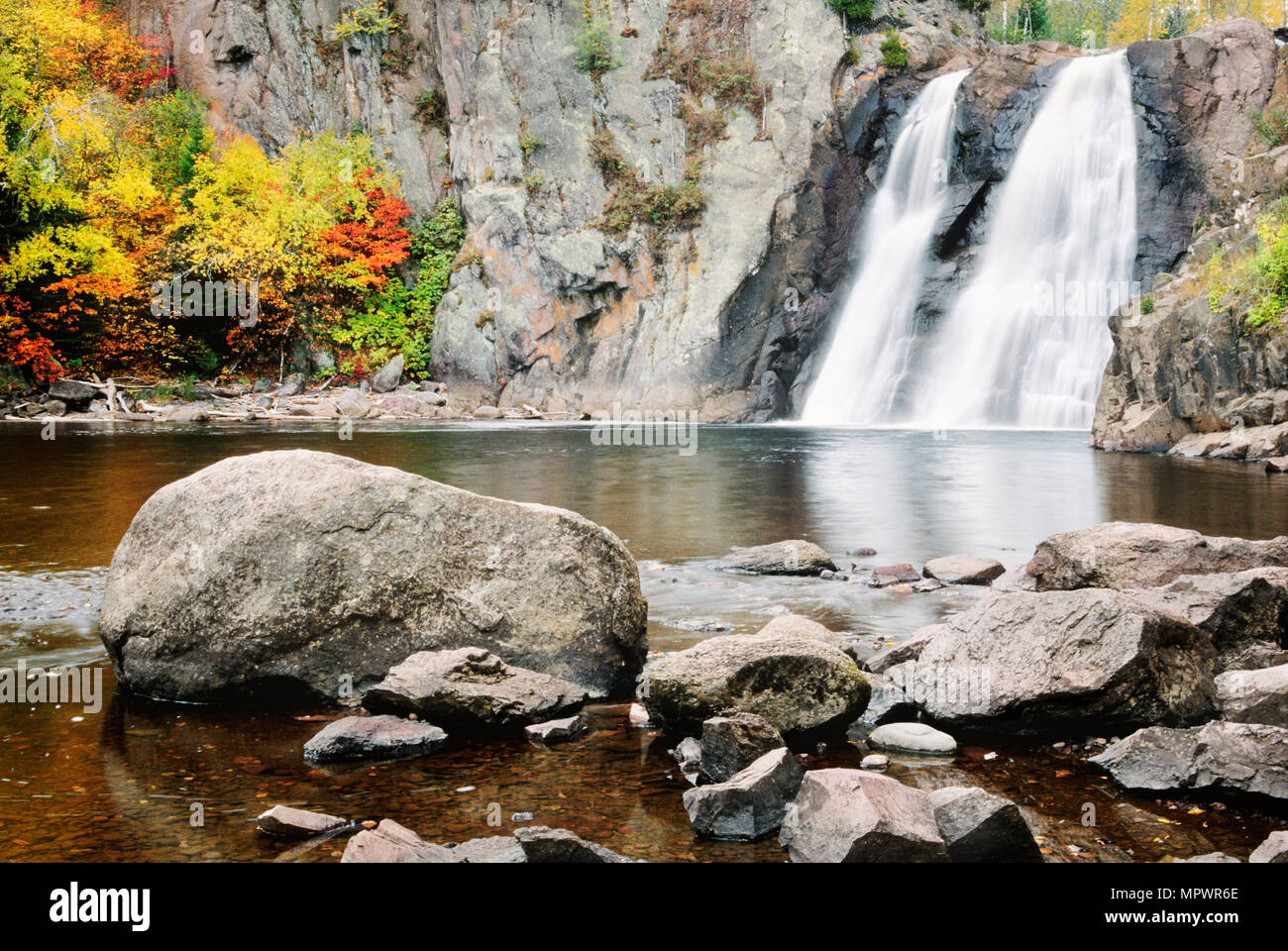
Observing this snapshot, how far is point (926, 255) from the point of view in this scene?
35.6 meters

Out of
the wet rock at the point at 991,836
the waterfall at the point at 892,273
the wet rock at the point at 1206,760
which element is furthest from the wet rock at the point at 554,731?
the waterfall at the point at 892,273

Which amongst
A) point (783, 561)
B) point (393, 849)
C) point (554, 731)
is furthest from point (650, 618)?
point (393, 849)

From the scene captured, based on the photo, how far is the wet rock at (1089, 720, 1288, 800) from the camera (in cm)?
466

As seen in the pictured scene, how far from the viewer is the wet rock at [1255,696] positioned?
5250 millimetres

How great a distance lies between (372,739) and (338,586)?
1.35 m

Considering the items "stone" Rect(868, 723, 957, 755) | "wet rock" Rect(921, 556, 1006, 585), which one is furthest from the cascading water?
"stone" Rect(868, 723, 957, 755)

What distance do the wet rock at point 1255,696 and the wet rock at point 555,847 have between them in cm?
363

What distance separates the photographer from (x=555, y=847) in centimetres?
382

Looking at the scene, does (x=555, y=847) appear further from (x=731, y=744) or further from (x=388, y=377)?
(x=388, y=377)

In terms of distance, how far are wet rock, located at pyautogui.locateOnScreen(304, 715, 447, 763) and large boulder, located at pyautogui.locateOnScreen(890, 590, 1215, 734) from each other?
2.81m

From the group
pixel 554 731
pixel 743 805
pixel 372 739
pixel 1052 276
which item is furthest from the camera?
pixel 1052 276

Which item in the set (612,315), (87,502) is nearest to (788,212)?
(612,315)

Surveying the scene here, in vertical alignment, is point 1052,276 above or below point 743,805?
above

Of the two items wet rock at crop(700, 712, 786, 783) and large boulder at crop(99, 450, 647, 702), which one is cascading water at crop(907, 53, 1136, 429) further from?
wet rock at crop(700, 712, 786, 783)
